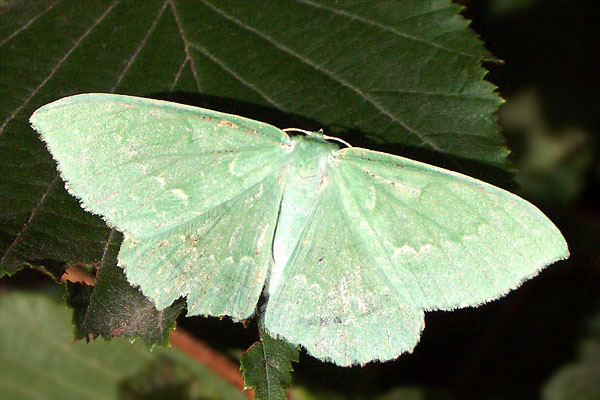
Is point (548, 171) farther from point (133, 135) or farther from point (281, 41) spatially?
point (133, 135)

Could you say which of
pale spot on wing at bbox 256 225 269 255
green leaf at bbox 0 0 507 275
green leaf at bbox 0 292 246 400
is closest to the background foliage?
green leaf at bbox 0 0 507 275

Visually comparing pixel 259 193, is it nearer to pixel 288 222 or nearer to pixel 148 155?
pixel 288 222

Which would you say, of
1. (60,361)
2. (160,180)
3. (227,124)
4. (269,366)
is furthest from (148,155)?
(60,361)

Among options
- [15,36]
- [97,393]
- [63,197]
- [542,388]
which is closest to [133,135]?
[63,197]

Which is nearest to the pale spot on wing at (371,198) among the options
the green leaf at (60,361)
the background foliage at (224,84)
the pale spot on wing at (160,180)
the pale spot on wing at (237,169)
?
the background foliage at (224,84)

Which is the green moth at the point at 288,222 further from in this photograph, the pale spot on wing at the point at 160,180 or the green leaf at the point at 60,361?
the green leaf at the point at 60,361

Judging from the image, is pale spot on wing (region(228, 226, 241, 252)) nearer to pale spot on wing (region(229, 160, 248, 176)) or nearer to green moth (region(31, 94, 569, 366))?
green moth (region(31, 94, 569, 366))
